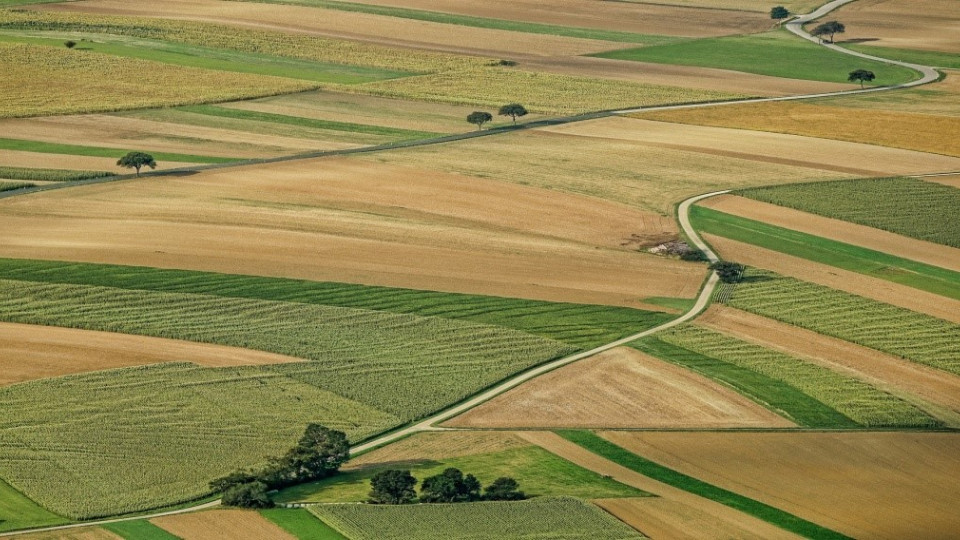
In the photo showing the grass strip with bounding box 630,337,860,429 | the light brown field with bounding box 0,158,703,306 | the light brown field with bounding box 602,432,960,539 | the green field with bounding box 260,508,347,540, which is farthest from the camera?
the light brown field with bounding box 0,158,703,306

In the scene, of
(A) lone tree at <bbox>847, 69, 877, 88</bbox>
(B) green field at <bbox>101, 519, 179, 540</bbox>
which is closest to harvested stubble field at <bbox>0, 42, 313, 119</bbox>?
(A) lone tree at <bbox>847, 69, 877, 88</bbox>

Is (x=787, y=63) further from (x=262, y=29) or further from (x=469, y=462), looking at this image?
(x=469, y=462)

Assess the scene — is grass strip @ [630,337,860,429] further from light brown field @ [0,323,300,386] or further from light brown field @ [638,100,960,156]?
light brown field @ [638,100,960,156]

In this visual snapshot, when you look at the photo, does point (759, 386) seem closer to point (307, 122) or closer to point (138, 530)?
point (138, 530)

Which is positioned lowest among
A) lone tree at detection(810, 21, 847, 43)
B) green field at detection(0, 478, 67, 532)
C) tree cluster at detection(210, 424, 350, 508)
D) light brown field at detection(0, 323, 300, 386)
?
green field at detection(0, 478, 67, 532)

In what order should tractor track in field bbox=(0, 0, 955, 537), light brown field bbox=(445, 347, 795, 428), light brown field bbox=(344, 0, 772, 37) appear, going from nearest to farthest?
tractor track in field bbox=(0, 0, 955, 537)
light brown field bbox=(445, 347, 795, 428)
light brown field bbox=(344, 0, 772, 37)

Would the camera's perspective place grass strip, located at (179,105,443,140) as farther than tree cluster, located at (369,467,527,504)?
Yes

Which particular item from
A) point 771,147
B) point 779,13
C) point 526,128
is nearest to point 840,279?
point 771,147
